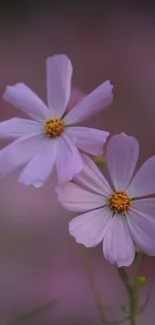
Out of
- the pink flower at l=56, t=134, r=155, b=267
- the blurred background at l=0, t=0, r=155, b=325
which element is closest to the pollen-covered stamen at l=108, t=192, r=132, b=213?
the pink flower at l=56, t=134, r=155, b=267

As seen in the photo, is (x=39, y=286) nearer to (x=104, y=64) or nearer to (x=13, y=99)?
(x=13, y=99)

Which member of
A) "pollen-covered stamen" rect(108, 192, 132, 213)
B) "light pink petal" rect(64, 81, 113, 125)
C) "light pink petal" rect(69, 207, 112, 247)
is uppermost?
"light pink petal" rect(64, 81, 113, 125)

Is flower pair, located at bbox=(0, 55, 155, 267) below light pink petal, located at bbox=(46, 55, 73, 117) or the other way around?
below

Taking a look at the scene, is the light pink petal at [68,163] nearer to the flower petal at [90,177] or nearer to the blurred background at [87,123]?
the flower petal at [90,177]

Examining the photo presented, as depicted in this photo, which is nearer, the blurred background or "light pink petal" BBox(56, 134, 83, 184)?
"light pink petal" BBox(56, 134, 83, 184)

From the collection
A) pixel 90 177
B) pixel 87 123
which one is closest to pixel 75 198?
pixel 90 177

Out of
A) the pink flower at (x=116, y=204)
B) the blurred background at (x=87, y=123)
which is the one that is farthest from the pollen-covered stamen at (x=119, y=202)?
the blurred background at (x=87, y=123)

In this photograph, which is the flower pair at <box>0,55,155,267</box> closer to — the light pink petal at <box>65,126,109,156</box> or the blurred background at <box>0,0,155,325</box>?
the light pink petal at <box>65,126,109,156</box>
